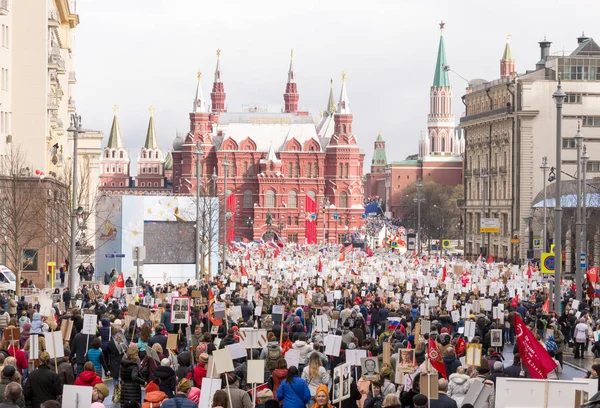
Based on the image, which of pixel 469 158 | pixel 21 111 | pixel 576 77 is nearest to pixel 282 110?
pixel 469 158

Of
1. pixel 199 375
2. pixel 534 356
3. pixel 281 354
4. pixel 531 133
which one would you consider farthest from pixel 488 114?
pixel 534 356

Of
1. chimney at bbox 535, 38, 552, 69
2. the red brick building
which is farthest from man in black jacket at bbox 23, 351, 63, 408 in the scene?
the red brick building

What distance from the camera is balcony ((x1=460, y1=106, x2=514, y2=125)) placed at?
102 meters

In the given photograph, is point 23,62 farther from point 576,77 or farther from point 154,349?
point 576,77

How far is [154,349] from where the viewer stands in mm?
18656

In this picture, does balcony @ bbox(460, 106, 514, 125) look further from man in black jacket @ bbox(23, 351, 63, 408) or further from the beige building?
man in black jacket @ bbox(23, 351, 63, 408)

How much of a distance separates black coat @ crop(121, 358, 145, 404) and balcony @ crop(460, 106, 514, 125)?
86.1m

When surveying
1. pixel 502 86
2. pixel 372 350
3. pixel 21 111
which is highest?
pixel 502 86

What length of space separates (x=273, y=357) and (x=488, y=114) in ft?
299

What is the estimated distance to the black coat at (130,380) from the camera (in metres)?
17.9

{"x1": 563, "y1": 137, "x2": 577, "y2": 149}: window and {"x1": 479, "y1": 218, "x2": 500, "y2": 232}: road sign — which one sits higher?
{"x1": 563, "y1": 137, "x2": 577, "y2": 149}: window

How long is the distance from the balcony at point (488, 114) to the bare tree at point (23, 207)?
55246mm

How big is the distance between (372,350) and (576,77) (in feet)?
269

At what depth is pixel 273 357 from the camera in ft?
60.6
